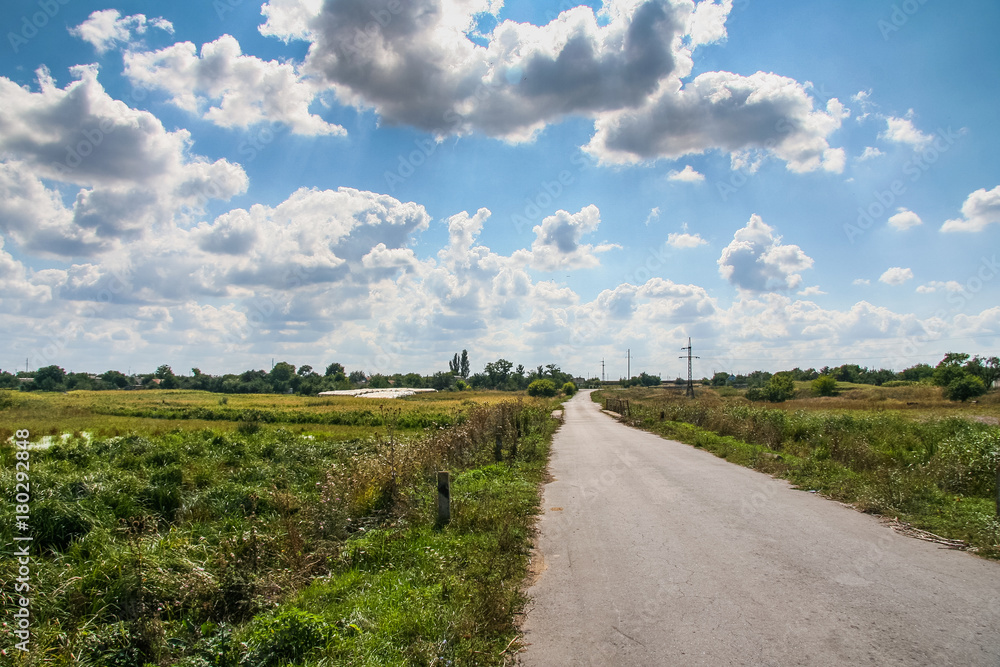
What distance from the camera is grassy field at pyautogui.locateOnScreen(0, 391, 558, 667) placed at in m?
4.27

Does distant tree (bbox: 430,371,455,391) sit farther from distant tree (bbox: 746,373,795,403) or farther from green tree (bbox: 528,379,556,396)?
distant tree (bbox: 746,373,795,403)

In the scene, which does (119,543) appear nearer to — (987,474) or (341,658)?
(341,658)

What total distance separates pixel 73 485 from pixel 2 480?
105 centimetres

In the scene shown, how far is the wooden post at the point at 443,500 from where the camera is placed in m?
7.74

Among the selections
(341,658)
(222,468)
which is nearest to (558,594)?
(341,658)

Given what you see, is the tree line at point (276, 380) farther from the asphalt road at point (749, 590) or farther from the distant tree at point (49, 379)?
the asphalt road at point (749, 590)

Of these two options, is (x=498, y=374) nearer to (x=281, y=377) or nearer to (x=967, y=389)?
(x=281, y=377)

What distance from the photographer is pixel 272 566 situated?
6.29 m

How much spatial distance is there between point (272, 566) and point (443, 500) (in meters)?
2.52

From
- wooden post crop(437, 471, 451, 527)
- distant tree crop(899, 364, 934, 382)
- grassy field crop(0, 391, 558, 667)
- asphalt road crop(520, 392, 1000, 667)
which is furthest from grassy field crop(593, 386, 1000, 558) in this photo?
distant tree crop(899, 364, 934, 382)

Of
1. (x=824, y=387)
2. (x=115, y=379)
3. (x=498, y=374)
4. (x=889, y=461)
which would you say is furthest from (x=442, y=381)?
(x=889, y=461)

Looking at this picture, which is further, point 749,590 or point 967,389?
point 967,389

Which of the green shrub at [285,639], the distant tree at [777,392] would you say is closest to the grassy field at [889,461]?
the green shrub at [285,639]

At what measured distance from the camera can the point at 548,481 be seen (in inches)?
472
